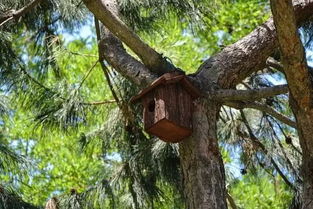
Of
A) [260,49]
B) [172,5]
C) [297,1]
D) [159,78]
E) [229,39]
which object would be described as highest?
[229,39]

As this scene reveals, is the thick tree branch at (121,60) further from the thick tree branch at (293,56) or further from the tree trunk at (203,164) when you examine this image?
the thick tree branch at (293,56)

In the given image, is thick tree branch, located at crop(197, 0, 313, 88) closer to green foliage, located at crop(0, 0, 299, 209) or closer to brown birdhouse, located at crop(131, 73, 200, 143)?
brown birdhouse, located at crop(131, 73, 200, 143)

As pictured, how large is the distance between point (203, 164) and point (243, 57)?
0.48 metres

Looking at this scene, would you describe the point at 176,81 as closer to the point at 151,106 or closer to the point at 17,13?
the point at 151,106

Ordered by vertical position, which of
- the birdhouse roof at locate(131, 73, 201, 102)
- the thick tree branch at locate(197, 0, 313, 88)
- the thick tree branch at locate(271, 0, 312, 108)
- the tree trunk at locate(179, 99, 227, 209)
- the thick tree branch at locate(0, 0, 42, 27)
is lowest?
the tree trunk at locate(179, 99, 227, 209)

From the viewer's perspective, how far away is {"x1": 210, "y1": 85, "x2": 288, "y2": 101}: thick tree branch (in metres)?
1.97

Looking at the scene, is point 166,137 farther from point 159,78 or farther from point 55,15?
point 55,15

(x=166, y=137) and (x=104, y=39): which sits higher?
(x=104, y=39)

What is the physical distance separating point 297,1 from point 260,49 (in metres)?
0.24

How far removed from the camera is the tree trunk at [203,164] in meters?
1.86

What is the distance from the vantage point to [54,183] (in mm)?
6543

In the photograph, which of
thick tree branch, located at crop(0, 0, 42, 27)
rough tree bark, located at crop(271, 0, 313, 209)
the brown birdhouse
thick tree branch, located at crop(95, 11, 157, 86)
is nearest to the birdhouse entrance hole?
the brown birdhouse

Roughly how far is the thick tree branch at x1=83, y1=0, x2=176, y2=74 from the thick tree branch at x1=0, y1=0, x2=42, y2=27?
0.51 m

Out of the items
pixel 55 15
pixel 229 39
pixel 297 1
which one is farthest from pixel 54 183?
pixel 297 1
